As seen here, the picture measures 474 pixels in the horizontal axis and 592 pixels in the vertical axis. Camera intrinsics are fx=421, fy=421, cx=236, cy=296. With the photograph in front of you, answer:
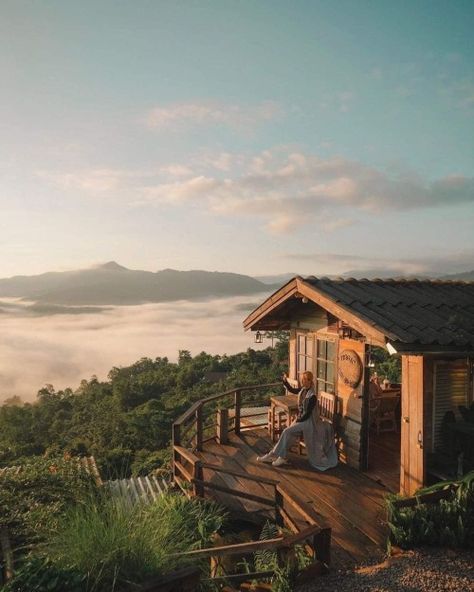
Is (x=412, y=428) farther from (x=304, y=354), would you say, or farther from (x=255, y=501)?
(x=304, y=354)

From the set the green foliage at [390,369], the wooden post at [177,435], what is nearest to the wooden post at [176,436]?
the wooden post at [177,435]

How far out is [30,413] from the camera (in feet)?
130

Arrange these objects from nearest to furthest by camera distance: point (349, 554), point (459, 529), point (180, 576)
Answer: point (180, 576)
point (459, 529)
point (349, 554)

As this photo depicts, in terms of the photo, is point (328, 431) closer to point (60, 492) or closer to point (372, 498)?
point (372, 498)

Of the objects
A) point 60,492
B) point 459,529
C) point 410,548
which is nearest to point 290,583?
point 410,548

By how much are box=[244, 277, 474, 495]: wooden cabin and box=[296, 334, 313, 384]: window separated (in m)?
0.02

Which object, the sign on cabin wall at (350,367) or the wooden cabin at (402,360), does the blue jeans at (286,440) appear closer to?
the wooden cabin at (402,360)

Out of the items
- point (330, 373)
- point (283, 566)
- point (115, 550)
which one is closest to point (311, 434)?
point (330, 373)

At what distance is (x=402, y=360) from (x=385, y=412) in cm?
473

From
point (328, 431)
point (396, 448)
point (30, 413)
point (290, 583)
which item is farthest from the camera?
point (30, 413)

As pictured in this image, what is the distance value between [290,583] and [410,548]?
5.54 ft

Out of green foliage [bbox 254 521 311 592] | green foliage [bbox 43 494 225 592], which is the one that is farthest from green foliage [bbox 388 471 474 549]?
green foliage [bbox 43 494 225 592]

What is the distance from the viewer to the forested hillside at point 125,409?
28.6 metres

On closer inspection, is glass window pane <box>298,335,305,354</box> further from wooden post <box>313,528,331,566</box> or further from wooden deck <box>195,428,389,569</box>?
wooden post <box>313,528,331,566</box>
